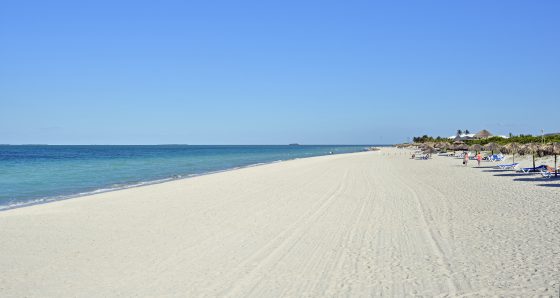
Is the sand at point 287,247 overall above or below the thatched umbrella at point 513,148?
below

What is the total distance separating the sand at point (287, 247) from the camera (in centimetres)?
511

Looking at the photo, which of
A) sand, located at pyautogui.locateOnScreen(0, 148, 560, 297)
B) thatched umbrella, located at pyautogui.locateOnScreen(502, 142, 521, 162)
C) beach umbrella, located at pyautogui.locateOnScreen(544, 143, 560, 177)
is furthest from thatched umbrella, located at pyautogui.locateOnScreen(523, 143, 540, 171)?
sand, located at pyautogui.locateOnScreen(0, 148, 560, 297)

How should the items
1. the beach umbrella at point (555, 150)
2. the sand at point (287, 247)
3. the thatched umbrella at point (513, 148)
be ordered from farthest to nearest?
the thatched umbrella at point (513, 148) → the beach umbrella at point (555, 150) → the sand at point (287, 247)

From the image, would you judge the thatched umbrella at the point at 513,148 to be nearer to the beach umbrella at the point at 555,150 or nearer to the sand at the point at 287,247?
the beach umbrella at the point at 555,150

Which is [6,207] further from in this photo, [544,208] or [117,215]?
[544,208]

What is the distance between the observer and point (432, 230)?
8211mm

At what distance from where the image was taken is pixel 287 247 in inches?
277

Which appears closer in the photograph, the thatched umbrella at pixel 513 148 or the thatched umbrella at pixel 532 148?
the thatched umbrella at pixel 532 148

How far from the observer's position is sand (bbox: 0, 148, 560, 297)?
201 inches

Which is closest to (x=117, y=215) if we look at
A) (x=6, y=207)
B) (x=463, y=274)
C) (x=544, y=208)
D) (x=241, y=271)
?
(x=6, y=207)

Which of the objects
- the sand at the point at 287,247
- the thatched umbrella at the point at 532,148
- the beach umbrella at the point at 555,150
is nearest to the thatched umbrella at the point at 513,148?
the thatched umbrella at the point at 532,148

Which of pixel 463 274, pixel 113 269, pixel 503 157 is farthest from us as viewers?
pixel 503 157

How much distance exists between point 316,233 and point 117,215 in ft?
16.8

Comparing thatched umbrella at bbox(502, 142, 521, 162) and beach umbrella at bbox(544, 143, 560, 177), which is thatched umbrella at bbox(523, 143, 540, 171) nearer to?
thatched umbrella at bbox(502, 142, 521, 162)
